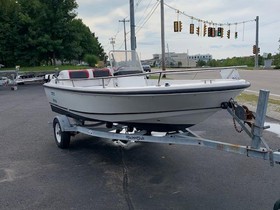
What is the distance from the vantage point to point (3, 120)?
1009 centimetres

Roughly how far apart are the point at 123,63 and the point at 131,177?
2892mm

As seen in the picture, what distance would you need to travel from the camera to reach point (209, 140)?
434 centimetres

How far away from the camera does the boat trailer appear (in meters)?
3.62

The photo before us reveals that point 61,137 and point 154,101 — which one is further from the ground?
point 154,101

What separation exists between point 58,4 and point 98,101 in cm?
3347

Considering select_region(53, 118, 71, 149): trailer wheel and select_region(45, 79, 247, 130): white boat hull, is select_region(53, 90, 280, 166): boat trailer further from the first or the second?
select_region(45, 79, 247, 130): white boat hull

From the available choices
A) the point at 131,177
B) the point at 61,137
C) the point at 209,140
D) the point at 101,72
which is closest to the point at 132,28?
the point at 101,72

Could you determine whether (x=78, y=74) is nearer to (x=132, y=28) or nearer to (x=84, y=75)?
(x=84, y=75)

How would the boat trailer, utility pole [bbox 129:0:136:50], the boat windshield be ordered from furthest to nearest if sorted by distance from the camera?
utility pole [bbox 129:0:136:50] → the boat windshield → the boat trailer

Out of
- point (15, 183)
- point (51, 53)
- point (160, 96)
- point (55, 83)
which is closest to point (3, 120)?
point (55, 83)

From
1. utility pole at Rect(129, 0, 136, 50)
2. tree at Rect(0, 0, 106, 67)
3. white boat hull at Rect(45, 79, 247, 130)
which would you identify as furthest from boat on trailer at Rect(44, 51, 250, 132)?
tree at Rect(0, 0, 106, 67)

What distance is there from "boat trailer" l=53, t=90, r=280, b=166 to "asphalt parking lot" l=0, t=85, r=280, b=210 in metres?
0.51

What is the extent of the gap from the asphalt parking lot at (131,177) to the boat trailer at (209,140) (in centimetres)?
51

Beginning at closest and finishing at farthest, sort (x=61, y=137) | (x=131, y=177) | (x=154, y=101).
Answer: (x=154, y=101) < (x=131, y=177) < (x=61, y=137)
